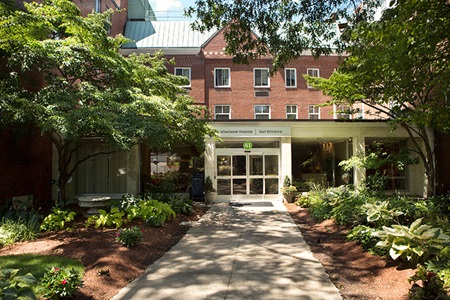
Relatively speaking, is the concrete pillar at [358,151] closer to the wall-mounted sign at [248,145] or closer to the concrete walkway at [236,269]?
the wall-mounted sign at [248,145]

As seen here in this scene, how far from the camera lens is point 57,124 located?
26.6ft

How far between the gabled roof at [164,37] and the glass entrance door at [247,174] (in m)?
11.6

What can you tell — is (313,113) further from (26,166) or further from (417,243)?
(417,243)

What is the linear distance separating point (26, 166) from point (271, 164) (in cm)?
1047

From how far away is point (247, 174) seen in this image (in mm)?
16656

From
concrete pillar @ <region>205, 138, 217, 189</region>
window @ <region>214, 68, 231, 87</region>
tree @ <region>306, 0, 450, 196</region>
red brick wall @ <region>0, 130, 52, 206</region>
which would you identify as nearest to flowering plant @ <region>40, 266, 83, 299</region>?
tree @ <region>306, 0, 450, 196</region>

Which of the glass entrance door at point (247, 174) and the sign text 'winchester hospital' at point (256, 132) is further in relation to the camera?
the glass entrance door at point (247, 174)

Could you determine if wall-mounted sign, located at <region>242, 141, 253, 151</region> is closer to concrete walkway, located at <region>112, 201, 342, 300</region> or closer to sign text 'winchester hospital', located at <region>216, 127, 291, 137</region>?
sign text 'winchester hospital', located at <region>216, 127, 291, 137</region>

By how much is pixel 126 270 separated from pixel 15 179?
8.86 m

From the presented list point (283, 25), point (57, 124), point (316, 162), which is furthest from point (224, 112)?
point (57, 124)

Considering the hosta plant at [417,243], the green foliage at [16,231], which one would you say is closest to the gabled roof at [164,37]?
the green foliage at [16,231]

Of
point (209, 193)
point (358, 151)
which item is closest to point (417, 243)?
point (209, 193)

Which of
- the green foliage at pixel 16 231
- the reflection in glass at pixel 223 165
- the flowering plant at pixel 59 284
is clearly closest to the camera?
the flowering plant at pixel 59 284

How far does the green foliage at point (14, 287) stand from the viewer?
3248 millimetres
